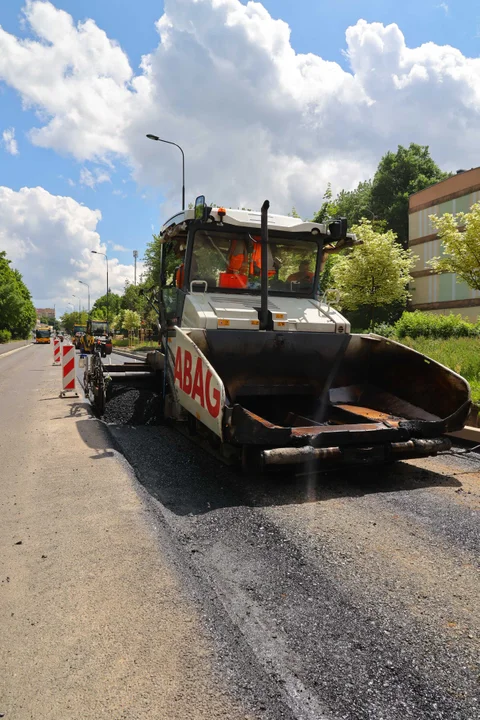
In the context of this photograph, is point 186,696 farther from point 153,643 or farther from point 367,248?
point 367,248

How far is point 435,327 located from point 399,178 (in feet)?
112

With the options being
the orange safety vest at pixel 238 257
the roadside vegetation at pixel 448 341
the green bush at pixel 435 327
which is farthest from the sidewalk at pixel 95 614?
the green bush at pixel 435 327

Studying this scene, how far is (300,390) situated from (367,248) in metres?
15.8

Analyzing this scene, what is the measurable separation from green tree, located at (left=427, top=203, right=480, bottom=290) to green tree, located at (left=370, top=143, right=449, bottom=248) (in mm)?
36045

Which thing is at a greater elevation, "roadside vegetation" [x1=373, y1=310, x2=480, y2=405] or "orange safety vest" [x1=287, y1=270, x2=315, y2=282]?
"orange safety vest" [x1=287, y1=270, x2=315, y2=282]

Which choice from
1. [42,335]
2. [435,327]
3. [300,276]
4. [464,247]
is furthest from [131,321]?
[300,276]

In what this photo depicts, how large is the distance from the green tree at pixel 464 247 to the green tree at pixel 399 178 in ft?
118

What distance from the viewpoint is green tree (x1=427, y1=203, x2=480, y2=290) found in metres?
11.4

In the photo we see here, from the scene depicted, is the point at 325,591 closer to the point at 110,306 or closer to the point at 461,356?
the point at 461,356

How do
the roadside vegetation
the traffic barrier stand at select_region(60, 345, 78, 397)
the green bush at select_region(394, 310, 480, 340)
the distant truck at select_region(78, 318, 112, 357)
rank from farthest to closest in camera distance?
the distant truck at select_region(78, 318, 112, 357)
the green bush at select_region(394, 310, 480, 340)
the traffic barrier stand at select_region(60, 345, 78, 397)
the roadside vegetation

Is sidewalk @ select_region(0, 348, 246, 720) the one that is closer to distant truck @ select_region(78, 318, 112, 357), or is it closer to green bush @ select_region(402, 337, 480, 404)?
green bush @ select_region(402, 337, 480, 404)

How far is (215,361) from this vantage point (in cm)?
570

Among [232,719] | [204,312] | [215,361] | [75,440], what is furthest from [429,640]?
[75,440]

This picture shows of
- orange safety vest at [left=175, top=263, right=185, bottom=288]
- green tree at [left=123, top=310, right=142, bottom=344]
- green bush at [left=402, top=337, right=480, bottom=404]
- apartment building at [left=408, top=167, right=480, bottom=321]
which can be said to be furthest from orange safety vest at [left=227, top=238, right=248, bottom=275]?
green tree at [left=123, top=310, right=142, bottom=344]
